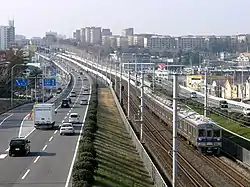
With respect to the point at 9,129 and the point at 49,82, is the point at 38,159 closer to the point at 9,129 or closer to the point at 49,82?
the point at 9,129

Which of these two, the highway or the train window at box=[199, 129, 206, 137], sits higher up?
the train window at box=[199, 129, 206, 137]

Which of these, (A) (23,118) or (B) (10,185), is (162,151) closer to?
(B) (10,185)

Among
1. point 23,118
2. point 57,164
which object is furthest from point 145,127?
point 57,164

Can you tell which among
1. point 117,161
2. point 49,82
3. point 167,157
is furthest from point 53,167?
point 49,82

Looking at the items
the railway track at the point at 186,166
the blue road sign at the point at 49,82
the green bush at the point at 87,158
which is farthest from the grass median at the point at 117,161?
the blue road sign at the point at 49,82

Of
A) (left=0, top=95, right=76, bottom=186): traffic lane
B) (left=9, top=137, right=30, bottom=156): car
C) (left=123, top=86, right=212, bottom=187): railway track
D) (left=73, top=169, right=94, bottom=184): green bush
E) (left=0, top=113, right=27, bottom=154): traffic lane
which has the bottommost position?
(left=123, top=86, right=212, bottom=187): railway track

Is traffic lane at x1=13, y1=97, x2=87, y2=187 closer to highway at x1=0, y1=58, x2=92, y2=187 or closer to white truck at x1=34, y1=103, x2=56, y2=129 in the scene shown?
highway at x1=0, y1=58, x2=92, y2=187

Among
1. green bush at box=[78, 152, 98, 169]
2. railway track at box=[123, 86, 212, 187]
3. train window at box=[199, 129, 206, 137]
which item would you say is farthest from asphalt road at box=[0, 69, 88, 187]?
train window at box=[199, 129, 206, 137]

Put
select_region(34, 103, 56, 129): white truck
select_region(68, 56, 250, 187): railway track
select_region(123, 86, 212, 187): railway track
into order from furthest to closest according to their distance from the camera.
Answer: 1. select_region(34, 103, 56, 129): white truck
2. select_region(123, 86, 212, 187): railway track
3. select_region(68, 56, 250, 187): railway track

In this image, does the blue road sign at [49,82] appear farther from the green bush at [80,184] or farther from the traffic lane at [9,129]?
the green bush at [80,184]

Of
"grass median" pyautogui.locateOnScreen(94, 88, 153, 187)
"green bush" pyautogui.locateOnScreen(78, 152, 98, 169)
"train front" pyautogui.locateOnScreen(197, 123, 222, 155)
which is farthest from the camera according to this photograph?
"train front" pyautogui.locateOnScreen(197, 123, 222, 155)
